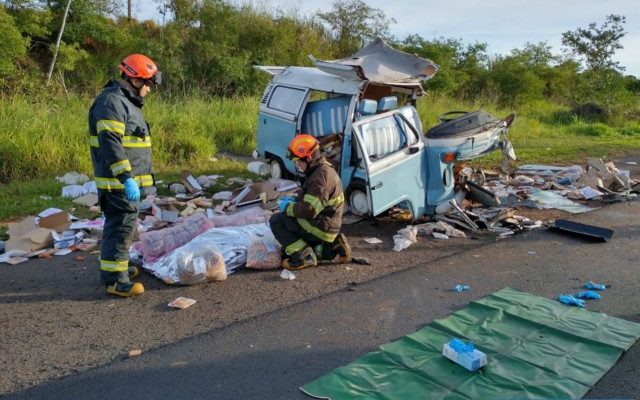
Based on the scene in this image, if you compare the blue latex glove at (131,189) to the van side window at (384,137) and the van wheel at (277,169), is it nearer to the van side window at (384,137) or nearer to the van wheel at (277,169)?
the van side window at (384,137)

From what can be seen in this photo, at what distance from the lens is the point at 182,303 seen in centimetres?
504

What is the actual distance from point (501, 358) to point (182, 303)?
280 cm

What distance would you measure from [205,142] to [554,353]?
943cm

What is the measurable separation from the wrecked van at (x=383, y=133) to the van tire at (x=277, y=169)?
535 mm

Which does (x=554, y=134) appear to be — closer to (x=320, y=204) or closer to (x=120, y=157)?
(x=320, y=204)

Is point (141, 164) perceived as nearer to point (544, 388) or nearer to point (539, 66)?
point (544, 388)

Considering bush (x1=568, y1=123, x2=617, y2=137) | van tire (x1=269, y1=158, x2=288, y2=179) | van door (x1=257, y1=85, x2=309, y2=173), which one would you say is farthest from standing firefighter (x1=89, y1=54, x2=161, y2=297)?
bush (x1=568, y1=123, x2=617, y2=137)

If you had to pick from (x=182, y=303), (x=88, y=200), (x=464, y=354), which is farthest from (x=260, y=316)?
(x=88, y=200)

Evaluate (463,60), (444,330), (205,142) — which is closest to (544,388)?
(444,330)

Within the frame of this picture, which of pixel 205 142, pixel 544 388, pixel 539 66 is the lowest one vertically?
pixel 544 388

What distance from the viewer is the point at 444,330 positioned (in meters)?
4.54

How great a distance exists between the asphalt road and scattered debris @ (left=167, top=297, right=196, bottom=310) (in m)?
0.07

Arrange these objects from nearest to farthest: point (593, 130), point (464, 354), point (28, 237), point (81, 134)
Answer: point (464, 354)
point (28, 237)
point (81, 134)
point (593, 130)

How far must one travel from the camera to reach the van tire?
962cm
